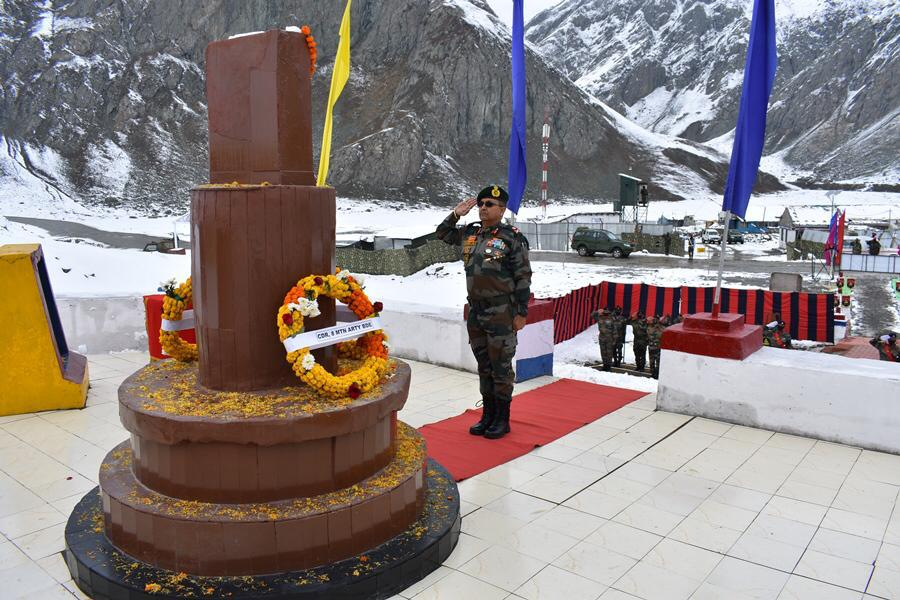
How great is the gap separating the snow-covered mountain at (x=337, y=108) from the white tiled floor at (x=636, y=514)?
49750 millimetres

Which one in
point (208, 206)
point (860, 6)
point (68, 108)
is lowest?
point (208, 206)

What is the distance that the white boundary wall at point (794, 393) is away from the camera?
15.6 ft

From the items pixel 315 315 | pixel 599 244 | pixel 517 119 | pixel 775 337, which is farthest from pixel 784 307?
pixel 599 244

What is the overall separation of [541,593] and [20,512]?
3.08 m

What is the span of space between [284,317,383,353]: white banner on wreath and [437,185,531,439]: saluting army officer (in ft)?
4.32

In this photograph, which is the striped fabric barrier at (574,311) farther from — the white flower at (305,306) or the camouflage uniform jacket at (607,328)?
the white flower at (305,306)

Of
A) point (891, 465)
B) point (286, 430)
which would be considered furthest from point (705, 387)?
point (286, 430)

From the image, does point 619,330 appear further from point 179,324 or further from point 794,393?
point 179,324

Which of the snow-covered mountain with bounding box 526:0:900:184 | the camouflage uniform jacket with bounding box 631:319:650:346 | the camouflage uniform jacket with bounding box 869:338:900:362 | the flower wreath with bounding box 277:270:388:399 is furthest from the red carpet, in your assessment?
the snow-covered mountain with bounding box 526:0:900:184

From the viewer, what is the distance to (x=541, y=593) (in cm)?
305

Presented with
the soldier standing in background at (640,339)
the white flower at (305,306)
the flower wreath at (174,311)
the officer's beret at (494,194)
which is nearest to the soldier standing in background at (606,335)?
the soldier standing in background at (640,339)

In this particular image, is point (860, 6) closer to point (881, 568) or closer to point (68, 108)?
point (68, 108)

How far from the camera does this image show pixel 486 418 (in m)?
5.15

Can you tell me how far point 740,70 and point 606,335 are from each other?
403 feet
